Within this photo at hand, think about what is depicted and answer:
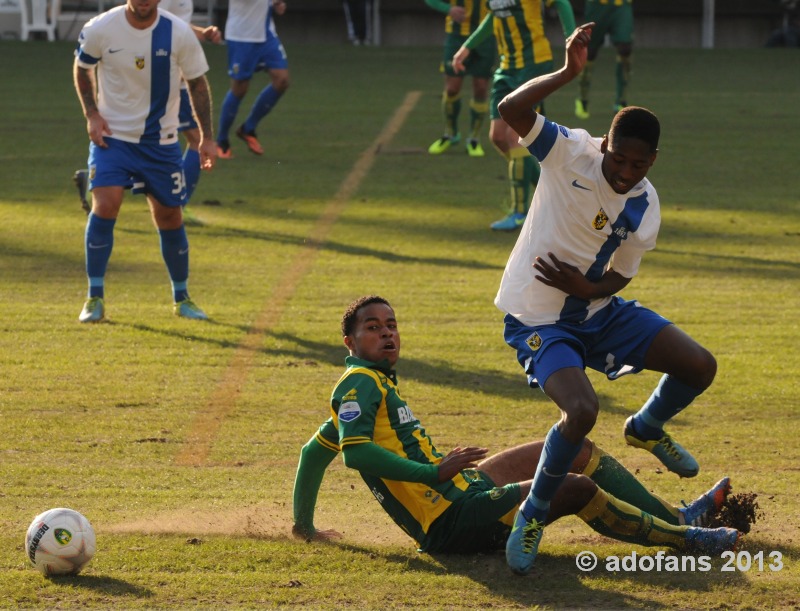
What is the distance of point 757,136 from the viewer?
648 inches

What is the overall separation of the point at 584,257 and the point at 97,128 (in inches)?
165

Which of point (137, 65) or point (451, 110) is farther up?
point (137, 65)

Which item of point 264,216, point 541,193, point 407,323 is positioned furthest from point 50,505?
point 264,216

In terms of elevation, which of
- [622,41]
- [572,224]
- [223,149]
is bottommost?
[223,149]

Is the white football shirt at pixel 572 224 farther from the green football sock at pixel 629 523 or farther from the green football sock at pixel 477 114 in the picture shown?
the green football sock at pixel 477 114

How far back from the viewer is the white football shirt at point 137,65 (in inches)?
332

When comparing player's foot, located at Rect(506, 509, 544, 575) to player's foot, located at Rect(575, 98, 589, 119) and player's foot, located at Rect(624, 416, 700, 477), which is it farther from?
player's foot, located at Rect(575, 98, 589, 119)

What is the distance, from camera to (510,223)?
11422 millimetres

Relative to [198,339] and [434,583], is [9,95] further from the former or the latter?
[434,583]

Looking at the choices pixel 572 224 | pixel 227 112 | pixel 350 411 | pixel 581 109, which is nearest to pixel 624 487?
pixel 572 224

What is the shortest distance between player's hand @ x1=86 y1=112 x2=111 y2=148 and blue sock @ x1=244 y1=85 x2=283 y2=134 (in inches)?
242

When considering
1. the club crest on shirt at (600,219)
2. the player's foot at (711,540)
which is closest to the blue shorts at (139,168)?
the club crest on shirt at (600,219)

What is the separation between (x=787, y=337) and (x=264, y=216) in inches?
203

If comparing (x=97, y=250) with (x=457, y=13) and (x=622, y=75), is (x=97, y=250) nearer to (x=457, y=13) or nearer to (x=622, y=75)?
(x=457, y=13)
